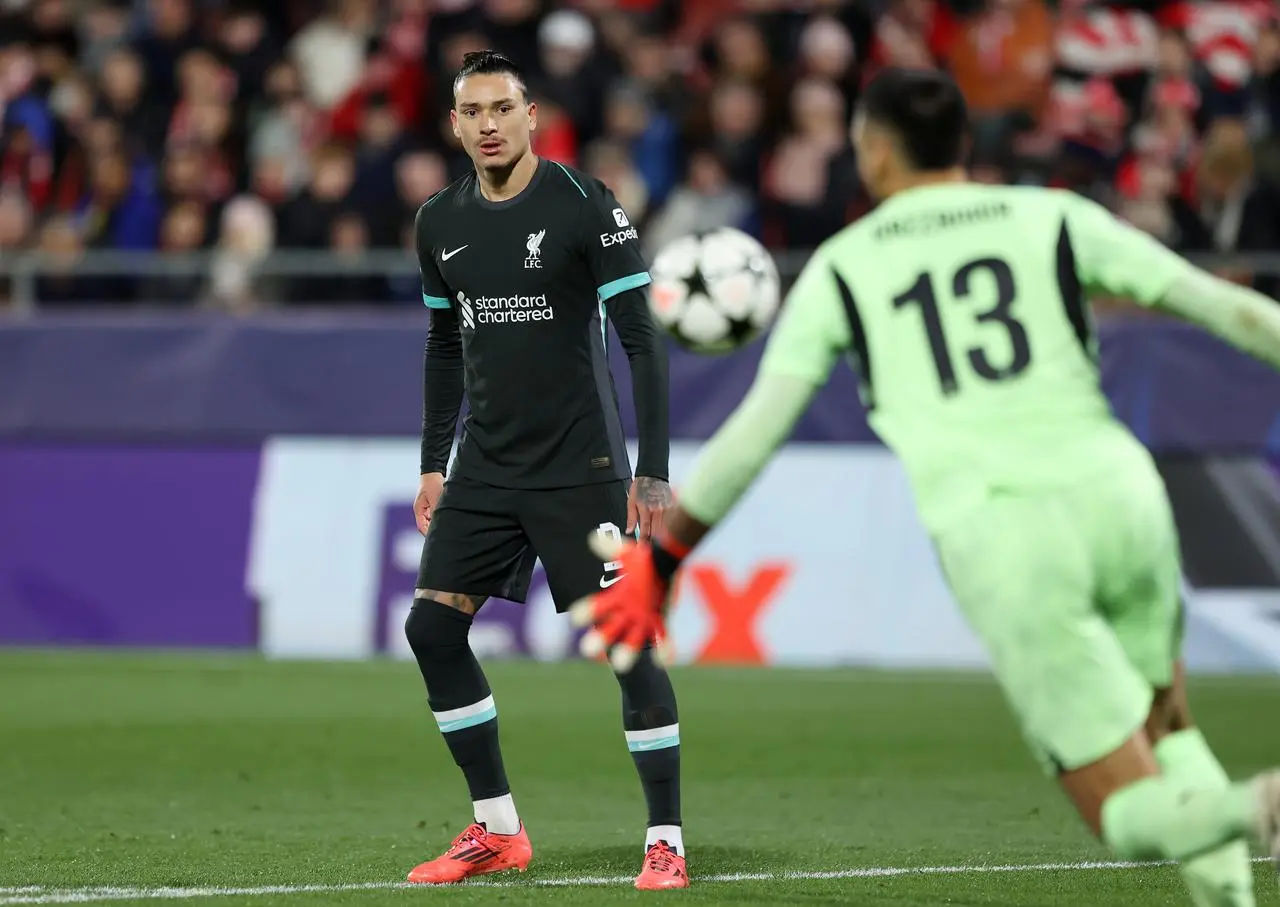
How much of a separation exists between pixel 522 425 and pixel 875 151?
7.40 ft

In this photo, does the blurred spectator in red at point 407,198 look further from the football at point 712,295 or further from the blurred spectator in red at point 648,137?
the football at point 712,295

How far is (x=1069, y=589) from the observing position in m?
4.48

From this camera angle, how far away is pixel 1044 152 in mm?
14633

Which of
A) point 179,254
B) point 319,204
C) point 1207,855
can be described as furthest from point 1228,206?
point 1207,855

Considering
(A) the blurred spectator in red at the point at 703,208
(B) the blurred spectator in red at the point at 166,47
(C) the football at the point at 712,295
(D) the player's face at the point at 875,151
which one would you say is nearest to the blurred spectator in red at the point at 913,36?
(A) the blurred spectator in red at the point at 703,208

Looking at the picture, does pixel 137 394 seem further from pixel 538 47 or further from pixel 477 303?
pixel 477 303

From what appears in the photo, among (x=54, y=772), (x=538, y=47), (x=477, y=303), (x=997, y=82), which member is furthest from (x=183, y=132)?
(x=477, y=303)

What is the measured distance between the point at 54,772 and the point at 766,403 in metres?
5.59

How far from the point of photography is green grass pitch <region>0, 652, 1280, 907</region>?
6.41 metres

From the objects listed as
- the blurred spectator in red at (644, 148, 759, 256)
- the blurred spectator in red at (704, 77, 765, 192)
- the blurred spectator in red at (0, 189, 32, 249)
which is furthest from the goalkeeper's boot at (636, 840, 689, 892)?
the blurred spectator in red at (0, 189, 32, 249)

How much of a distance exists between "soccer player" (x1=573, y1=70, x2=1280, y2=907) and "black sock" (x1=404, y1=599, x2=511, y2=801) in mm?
1998

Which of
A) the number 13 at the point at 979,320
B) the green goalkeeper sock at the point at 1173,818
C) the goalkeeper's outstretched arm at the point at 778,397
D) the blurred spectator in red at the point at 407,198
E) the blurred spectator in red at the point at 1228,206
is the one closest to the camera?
the green goalkeeper sock at the point at 1173,818

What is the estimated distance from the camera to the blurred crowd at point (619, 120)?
1484cm

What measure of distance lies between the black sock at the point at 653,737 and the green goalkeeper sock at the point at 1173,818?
2.30 meters
